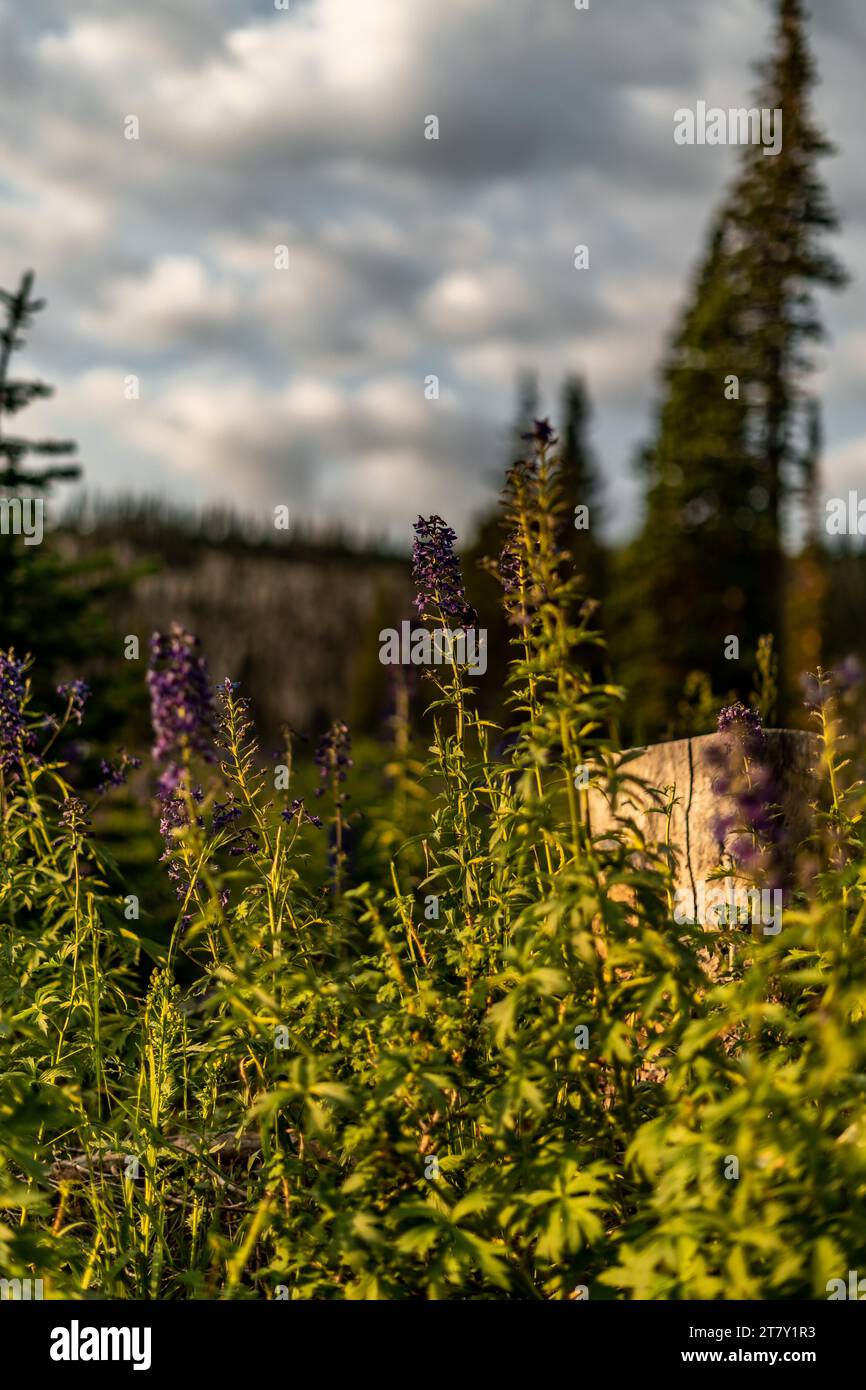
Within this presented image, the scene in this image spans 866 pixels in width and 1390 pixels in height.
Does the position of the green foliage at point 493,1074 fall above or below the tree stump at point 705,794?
below

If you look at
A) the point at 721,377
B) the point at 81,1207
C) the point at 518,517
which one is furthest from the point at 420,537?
the point at 721,377

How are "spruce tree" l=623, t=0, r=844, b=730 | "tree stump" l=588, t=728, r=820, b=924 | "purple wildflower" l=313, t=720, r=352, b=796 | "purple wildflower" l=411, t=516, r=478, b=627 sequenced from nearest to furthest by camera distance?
"purple wildflower" l=411, t=516, r=478, b=627 < "tree stump" l=588, t=728, r=820, b=924 < "purple wildflower" l=313, t=720, r=352, b=796 < "spruce tree" l=623, t=0, r=844, b=730

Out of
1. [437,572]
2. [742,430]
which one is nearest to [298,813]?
[437,572]

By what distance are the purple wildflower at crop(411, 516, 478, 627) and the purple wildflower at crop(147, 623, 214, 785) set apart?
0.79m

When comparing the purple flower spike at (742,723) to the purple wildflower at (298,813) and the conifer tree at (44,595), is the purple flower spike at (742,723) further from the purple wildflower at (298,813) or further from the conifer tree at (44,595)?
the conifer tree at (44,595)

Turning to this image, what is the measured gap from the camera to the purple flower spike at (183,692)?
10.8 ft

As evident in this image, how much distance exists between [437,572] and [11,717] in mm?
1851

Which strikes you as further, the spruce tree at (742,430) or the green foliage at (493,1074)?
the spruce tree at (742,430)

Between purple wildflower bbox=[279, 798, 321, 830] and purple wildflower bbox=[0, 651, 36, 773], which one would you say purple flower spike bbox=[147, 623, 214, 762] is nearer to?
purple wildflower bbox=[279, 798, 321, 830]

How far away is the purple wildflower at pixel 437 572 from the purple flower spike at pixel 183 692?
79 cm

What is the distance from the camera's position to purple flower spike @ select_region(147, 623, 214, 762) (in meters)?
3.28

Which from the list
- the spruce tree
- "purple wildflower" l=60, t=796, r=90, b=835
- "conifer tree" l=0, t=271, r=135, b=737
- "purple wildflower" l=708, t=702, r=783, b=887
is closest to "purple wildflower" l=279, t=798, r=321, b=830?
"purple wildflower" l=60, t=796, r=90, b=835

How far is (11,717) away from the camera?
412cm

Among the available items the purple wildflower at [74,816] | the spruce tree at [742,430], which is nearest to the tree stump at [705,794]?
the purple wildflower at [74,816]
